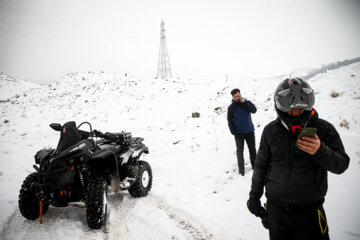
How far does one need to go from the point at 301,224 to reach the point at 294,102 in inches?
42.2

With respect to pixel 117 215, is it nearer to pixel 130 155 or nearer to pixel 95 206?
pixel 95 206

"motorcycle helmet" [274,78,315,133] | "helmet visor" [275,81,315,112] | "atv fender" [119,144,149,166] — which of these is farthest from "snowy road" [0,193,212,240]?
"helmet visor" [275,81,315,112]

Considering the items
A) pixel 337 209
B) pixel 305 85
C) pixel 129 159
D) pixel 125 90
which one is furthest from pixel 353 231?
pixel 125 90

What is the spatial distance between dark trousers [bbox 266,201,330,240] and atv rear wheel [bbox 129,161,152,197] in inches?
115

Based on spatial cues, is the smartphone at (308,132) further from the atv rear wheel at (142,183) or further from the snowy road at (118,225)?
the atv rear wheel at (142,183)

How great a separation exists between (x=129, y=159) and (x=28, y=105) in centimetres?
2217

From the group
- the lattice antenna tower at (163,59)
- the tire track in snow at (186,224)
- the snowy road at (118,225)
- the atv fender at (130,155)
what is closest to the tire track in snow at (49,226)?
the snowy road at (118,225)

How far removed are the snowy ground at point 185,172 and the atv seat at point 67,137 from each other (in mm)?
1277

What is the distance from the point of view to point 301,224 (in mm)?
1626

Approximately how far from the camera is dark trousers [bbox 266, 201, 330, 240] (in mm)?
1596

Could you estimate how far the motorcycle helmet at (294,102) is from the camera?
5.25 feet

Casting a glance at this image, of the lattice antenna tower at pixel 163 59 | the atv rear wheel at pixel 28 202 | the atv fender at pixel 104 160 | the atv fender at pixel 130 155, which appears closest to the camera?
the atv rear wheel at pixel 28 202

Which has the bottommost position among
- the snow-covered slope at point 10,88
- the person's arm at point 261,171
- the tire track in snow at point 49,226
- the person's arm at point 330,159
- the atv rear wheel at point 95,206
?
the tire track in snow at point 49,226

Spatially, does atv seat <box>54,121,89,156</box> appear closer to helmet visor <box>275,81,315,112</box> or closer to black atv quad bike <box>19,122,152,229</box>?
black atv quad bike <box>19,122,152,229</box>
